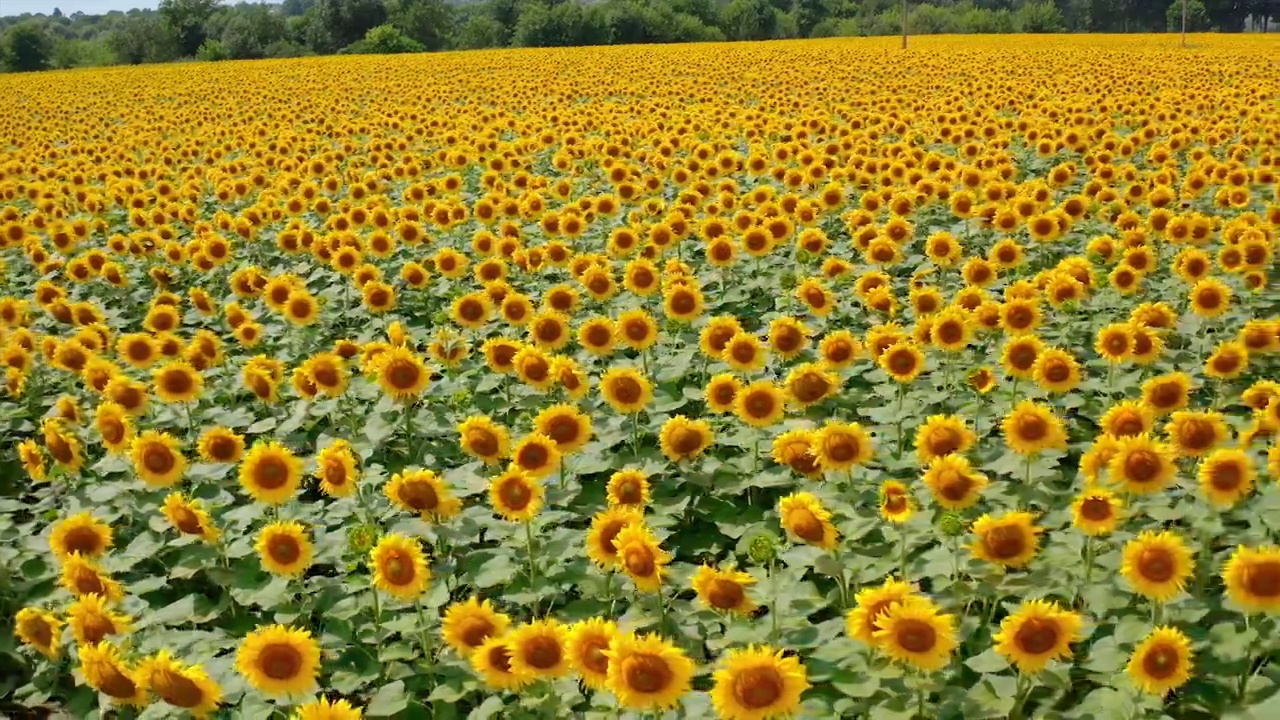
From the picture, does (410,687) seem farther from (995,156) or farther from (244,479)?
(995,156)

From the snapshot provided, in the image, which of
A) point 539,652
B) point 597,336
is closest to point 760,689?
point 539,652

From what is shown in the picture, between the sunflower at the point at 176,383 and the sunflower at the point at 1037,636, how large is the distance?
468cm

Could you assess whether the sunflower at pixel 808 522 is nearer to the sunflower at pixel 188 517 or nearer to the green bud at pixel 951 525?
the green bud at pixel 951 525

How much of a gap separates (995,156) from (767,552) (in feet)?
28.7

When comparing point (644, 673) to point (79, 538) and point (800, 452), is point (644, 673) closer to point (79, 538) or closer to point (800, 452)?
point (800, 452)

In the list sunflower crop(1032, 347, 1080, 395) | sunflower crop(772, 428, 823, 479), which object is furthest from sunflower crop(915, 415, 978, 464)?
sunflower crop(1032, 347, 1080, 395)

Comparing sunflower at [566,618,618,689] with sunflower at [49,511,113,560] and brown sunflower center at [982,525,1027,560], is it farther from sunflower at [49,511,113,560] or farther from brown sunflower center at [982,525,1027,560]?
sunflower at [49,511,113,560]

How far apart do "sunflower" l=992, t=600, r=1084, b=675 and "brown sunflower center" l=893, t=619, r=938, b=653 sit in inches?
8.6

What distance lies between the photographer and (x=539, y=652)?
10.8 feet

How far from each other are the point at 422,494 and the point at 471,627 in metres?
0.89

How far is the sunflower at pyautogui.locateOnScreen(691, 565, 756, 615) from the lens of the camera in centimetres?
360

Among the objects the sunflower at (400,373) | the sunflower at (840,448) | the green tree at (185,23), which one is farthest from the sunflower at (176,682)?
the green tree at (185,23)

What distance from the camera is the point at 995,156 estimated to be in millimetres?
11125

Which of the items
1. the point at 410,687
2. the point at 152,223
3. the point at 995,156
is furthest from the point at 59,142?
the point at 410,687
